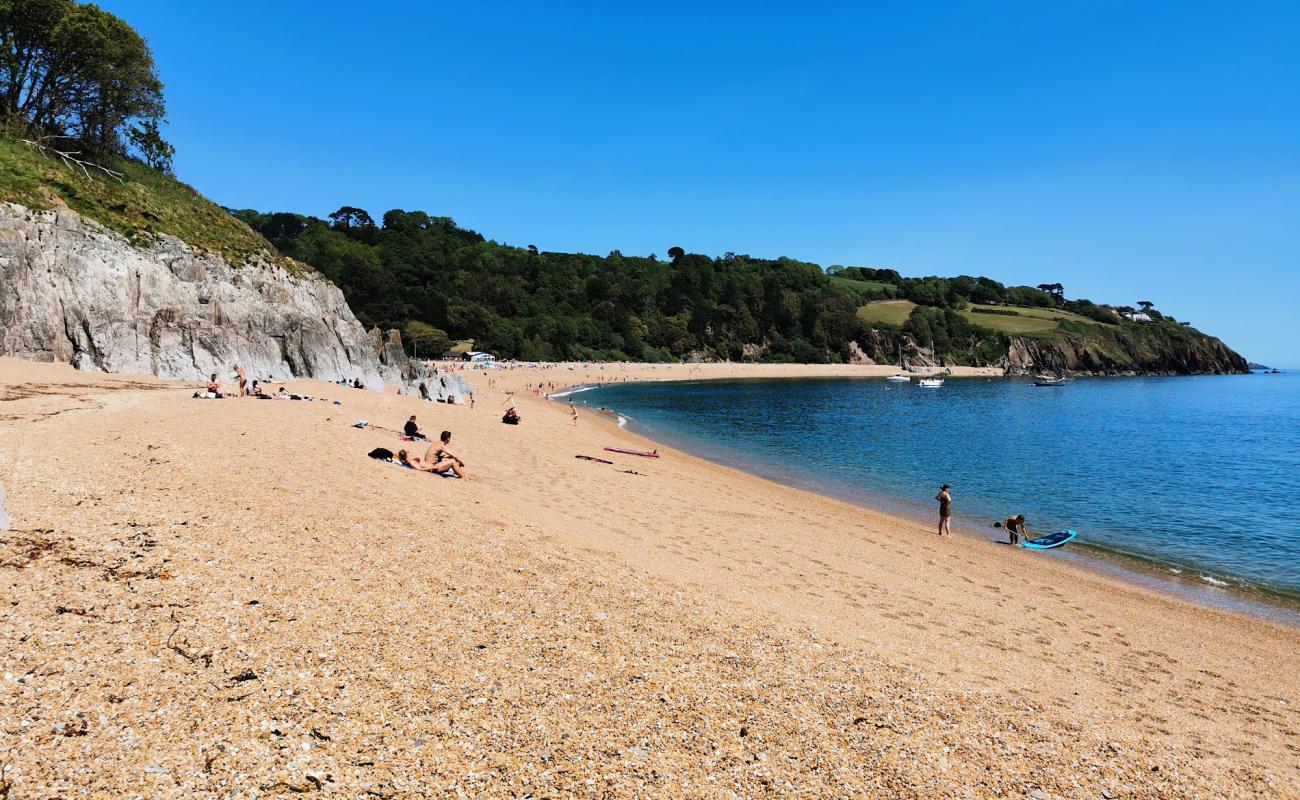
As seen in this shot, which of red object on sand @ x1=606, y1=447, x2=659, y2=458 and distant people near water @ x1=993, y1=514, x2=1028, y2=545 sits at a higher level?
red object on sand @ x1=606, y1=447, x2=659, y2=458

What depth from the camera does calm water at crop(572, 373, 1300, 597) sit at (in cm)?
1942

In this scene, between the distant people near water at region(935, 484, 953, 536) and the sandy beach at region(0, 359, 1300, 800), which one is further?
the distant people near water at region(935, 484, 953, 536)

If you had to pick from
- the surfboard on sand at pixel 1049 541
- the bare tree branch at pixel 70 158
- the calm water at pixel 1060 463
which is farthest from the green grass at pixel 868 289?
the bare tree branch at pixel 70 158

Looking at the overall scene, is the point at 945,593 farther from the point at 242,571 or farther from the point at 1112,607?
the point at 242,571

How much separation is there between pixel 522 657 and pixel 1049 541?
18389 millimetres

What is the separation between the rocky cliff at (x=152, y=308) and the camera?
24078 millimetres

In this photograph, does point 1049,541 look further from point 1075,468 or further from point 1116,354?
point 1116,354

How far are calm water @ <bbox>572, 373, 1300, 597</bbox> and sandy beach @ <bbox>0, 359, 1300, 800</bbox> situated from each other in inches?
278

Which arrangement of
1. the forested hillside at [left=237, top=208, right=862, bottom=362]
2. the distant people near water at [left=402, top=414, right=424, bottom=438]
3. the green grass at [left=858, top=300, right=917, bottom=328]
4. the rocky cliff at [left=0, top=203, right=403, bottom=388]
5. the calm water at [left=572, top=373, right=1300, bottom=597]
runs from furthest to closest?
the green grass at [left=858, top=300, right=917, bottom=328] → the forested hillside at [left=237, top=208, right=862, bottom=362] → the rocky cliff at [left=0, top=203, right=403, bottom=388] → the distant people near water at [left=402, top=414, right=424, bottom=438] → the calm water at [left=572, top=373, right=1300, bottom=597]

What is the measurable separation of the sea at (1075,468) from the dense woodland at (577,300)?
54966 mm

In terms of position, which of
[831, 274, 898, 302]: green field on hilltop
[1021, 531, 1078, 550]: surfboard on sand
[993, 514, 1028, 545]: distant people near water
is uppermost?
[831, 274, 898, 302]: green field on hilltop

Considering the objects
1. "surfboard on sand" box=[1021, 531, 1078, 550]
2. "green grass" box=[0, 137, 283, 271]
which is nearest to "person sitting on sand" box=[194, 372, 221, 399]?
"green grass" box=[0, 137, 283, 271]

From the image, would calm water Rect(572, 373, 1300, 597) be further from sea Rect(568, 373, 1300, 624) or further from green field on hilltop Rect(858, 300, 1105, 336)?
green field on hilltop Rect(858, 300, 1105, 336)

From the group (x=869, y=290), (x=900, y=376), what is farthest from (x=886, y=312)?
(x=900, y=376)
